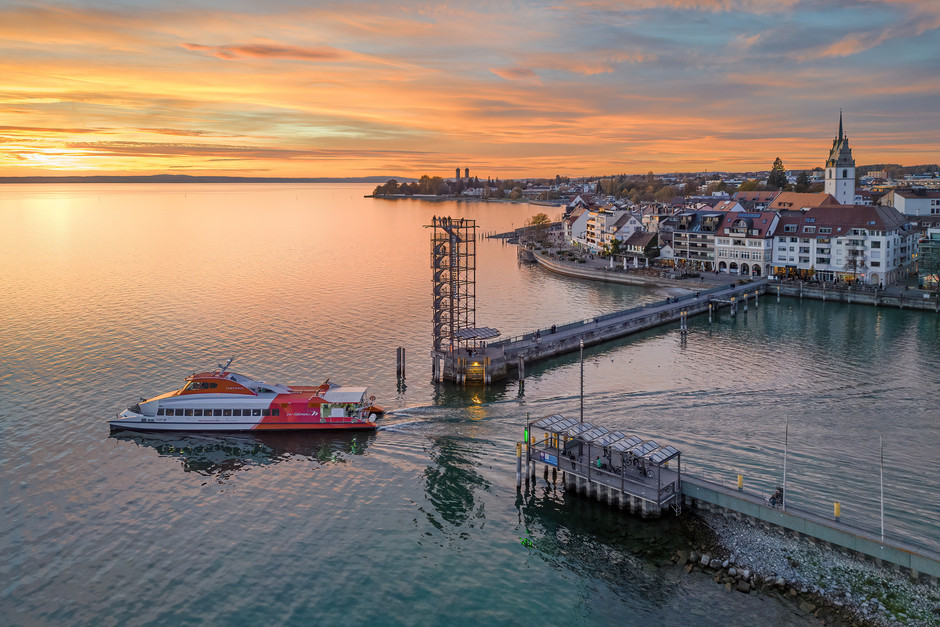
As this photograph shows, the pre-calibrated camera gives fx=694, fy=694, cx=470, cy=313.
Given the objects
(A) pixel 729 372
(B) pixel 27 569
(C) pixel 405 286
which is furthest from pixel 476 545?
→ (C) pixel 405 286

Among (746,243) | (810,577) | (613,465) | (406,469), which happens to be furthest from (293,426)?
(746,243)

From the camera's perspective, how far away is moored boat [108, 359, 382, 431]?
149ft

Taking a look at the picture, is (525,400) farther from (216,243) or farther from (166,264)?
(216,243)

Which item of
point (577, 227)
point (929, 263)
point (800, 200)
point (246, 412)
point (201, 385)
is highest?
point (800, 200)

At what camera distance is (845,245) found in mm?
93625

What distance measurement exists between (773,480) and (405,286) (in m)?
71.2

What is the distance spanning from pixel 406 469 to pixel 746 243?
78996 millimetres

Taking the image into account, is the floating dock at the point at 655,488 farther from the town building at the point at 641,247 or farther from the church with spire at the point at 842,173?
the church with spire at the point at 842,173

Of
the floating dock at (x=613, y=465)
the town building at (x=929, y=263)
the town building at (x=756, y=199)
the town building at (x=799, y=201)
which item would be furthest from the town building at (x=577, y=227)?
the floating dock at (x=613, y=465)

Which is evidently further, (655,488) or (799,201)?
(799,201)

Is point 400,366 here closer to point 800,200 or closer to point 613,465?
point 613,465

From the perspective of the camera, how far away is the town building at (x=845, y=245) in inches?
3590

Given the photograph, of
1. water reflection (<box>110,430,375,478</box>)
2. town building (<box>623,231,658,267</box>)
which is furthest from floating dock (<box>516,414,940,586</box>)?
town building (<box>623,231,658,267</box>)

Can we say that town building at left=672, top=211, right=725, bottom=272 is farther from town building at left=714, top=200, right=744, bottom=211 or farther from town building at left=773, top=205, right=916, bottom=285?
town building at left=714, top=200, right=744, bottom=211
